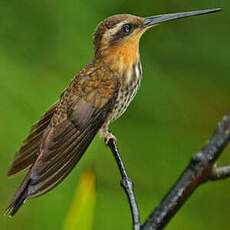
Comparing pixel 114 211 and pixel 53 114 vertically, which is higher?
pixel 53 114

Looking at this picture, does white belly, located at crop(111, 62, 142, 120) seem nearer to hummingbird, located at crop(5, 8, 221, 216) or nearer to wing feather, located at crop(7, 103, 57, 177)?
hummingbird, located at crop(5, 8, 221, 216)

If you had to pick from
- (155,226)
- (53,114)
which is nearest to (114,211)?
(53,114)

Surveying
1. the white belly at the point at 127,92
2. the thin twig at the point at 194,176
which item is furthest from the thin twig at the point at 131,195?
the white belly at the point at 127,92

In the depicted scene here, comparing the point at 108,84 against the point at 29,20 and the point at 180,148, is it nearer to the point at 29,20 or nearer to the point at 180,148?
the point at 180,148

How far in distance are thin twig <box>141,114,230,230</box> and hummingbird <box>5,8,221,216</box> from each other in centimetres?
31

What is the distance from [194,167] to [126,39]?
2.74 feet

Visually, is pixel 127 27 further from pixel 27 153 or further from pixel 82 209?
pixel 82 209

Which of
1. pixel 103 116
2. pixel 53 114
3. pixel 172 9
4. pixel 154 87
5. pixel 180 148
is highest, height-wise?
pixel 53 114

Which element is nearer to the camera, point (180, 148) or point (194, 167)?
point (194, 167)

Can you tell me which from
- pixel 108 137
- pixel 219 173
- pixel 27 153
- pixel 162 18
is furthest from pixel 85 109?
pixel 219 173

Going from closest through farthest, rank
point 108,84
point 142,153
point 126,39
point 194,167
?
point 194,167, point 108,84, point 126,39, point 142,153

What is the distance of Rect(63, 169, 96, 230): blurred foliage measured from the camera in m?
1.40

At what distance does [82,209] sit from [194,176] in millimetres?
319

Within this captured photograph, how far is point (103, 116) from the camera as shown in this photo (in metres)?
1.86
